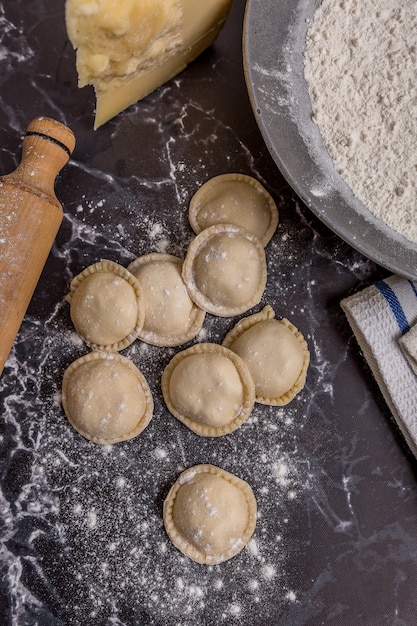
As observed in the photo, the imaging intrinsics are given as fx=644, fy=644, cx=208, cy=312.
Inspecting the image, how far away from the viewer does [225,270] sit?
1.38m

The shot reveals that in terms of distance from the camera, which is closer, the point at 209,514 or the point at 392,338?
the point at 209,514

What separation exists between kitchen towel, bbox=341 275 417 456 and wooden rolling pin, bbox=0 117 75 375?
67 cm

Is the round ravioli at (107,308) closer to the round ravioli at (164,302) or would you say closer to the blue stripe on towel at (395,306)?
the round ravioli at (164,302)

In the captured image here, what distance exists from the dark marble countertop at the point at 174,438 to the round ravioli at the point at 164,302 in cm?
4

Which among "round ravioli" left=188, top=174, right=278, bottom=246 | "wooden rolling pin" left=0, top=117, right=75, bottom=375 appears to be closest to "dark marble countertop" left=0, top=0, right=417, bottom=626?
"round ravioli" left=188, top=174, right=278, bottom=246

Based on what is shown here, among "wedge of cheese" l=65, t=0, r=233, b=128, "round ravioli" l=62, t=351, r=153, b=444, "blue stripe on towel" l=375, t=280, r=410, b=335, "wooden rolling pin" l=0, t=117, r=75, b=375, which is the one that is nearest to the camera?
"wedge of cheese" l=65, t=0, r=233, b=128

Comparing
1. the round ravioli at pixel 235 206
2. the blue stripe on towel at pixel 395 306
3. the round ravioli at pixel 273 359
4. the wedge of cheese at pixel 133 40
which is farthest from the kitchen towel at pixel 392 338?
the wedge of cheese at pixel 133 40

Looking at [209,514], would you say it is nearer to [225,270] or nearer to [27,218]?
[225,270]

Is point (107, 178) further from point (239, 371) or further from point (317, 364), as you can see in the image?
point (317, 364)

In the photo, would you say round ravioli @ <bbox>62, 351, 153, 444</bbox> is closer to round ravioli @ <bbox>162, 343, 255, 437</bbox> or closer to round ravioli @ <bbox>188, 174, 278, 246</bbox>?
round ravioli @ <bbox>162, 343, 255, 437</bbox>

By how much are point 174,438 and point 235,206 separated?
1.72ft

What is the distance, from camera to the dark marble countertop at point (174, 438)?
1.36 meters

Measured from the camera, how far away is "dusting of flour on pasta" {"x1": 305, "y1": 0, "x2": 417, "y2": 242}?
4.30 feet

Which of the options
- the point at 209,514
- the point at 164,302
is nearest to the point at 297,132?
the point at 164,302
